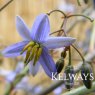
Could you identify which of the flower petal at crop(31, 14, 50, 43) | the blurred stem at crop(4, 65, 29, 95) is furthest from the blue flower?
the blurred stem at crop(4, 65, 29, 95)

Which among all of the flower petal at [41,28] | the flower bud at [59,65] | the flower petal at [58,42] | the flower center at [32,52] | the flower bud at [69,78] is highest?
the flower petal at [41,28]

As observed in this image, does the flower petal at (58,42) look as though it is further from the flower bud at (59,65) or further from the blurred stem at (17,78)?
the blurred stem at (17,78)

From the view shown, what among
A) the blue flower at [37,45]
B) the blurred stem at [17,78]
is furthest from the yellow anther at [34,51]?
the blurred stem at [17,78]

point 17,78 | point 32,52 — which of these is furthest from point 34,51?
point 17,78

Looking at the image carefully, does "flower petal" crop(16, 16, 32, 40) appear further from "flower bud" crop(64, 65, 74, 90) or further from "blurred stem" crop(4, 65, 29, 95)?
"blurred stem" crop(4, 65, 29, 95)

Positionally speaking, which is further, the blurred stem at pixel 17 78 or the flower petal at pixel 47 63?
the blurred stem at pixel 17 78

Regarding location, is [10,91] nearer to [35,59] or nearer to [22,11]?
[35,59]

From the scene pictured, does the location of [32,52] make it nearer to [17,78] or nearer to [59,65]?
[59,65]
